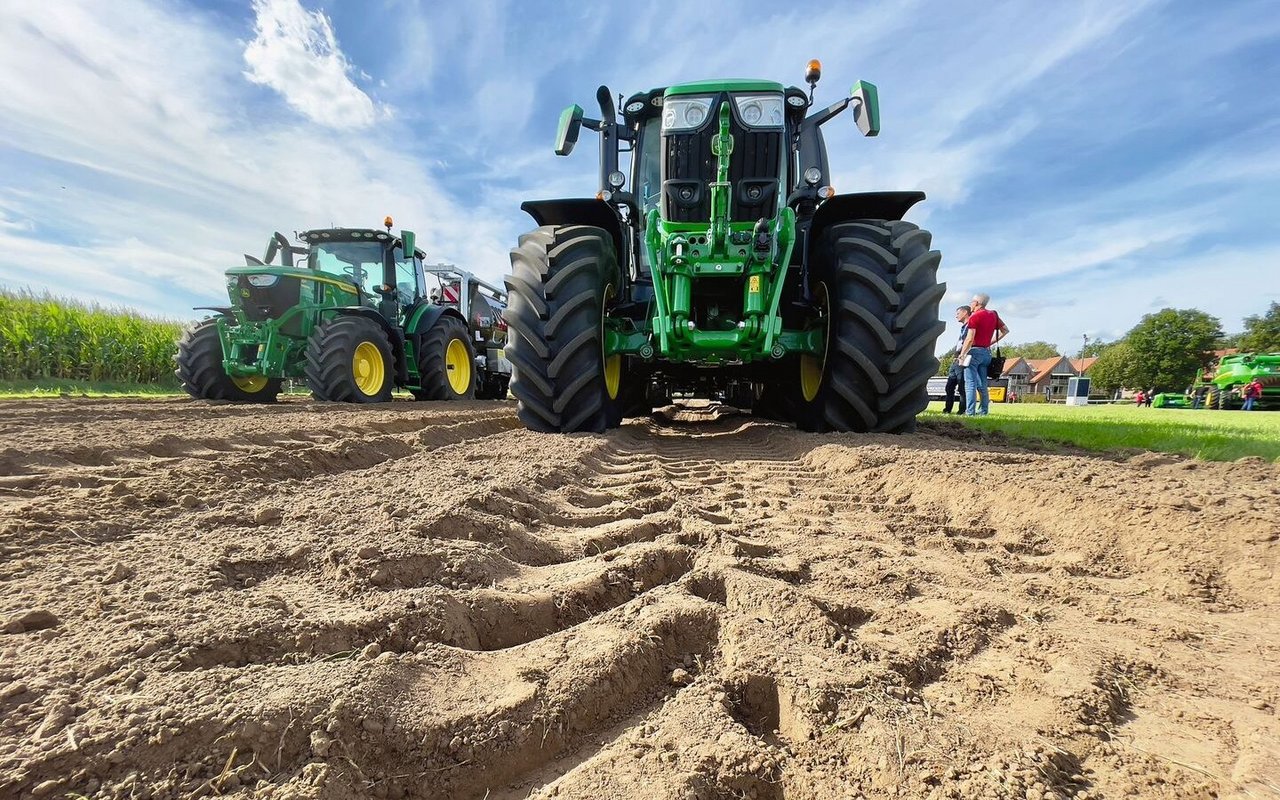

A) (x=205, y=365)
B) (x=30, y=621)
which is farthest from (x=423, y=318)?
(x=30, y=621)

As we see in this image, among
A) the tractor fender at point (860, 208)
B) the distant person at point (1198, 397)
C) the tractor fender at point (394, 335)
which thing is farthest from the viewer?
the distant person at point (1198, 397)

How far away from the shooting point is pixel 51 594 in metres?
1.20

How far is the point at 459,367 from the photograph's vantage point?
31.2ft

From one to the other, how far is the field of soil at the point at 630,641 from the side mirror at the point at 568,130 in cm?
323

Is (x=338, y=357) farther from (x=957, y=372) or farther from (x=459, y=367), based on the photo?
(x=957, y=372)

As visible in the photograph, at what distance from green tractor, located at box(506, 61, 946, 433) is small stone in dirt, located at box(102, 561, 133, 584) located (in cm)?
270

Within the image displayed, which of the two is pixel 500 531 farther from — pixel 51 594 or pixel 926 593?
pixel 926 593

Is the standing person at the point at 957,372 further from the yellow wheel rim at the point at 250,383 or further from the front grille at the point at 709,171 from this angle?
the yellow wheel rim at the point at 250,383

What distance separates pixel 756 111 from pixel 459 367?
6750mm

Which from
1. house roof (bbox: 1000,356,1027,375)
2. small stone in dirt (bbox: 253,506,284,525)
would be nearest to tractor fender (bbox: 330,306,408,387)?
small stone in dirt (bbox: 253,506,284,525)

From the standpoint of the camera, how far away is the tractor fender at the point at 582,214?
435 cm

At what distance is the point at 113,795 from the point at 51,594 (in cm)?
72

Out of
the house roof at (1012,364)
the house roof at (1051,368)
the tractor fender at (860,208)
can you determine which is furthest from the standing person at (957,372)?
the house roof at (1051,368)

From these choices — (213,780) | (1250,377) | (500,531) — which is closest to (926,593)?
(500,531)
